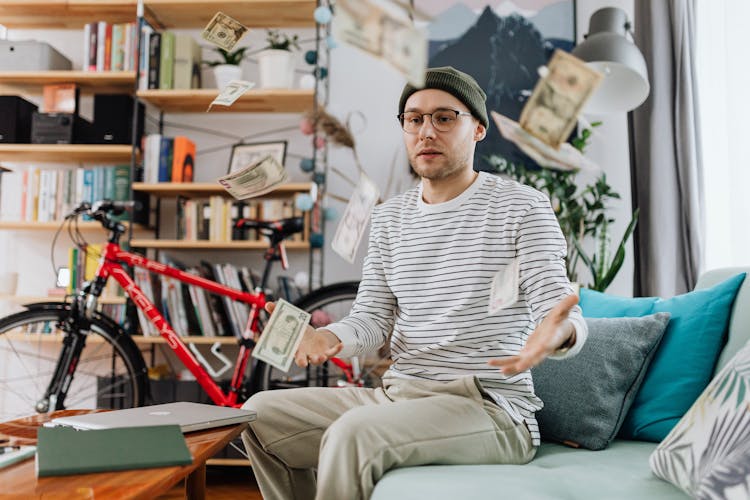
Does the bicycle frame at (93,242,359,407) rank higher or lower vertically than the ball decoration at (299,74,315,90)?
lower

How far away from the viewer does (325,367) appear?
2.75 m

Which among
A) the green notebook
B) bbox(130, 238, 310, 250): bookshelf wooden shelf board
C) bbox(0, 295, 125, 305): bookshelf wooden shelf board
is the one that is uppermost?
bbox(130, 238, 310, 250): bookshelf wooden shelf board

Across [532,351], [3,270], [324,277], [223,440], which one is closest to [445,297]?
[532,351]

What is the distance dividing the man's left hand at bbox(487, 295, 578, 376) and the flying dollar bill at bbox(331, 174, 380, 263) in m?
0.69

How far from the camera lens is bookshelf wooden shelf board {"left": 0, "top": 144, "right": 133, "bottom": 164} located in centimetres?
290

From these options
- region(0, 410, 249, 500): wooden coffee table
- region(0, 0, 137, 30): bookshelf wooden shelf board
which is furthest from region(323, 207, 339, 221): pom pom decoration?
region(0, 410, 249, 500): wooden coffee table

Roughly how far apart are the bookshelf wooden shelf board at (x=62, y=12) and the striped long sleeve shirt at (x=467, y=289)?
2.07m

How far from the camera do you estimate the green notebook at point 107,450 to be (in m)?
0.98

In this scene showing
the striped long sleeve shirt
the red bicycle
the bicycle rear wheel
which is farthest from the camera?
the bicycle rear wheel

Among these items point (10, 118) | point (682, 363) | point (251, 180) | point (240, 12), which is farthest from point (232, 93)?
point (10, 118)

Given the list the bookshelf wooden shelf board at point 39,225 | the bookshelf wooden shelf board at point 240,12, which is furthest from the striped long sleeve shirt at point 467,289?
the bookshelf wooden shelf board at point 39,225

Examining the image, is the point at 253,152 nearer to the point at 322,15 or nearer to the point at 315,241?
the point at 315,241

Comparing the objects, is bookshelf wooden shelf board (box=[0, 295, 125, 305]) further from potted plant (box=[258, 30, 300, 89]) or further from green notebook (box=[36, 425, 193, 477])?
green notebook (box=[36, 425, 193, 477])

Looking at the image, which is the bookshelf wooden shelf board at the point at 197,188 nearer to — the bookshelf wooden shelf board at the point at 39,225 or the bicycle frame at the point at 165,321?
the bookshelf wooden shelf board at the point at 39,225
